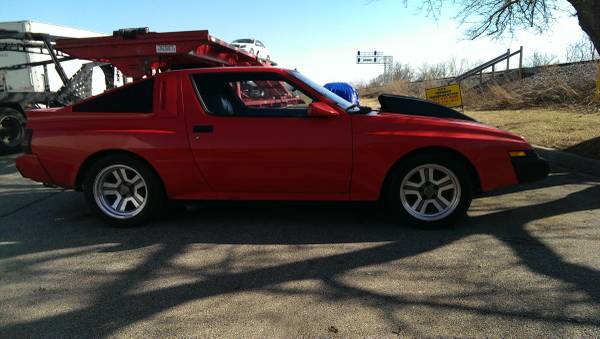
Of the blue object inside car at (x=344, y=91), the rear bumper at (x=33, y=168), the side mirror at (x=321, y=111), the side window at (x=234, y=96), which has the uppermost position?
the blue object inside car at (x=344, y=91)

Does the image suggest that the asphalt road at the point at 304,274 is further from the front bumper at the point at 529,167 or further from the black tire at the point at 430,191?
the front bumper at the point at 529,167

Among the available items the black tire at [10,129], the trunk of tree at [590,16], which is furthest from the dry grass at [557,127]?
the black tire at [10,129]

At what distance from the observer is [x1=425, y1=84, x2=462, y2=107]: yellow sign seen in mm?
12055

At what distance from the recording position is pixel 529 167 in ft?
15.0

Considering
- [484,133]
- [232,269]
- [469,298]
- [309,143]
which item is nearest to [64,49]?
[309,143]

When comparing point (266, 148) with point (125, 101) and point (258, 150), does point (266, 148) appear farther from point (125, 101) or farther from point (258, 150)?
point (125, 101)

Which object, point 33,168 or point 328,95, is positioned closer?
point 328,95

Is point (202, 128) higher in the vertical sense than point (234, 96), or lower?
lower

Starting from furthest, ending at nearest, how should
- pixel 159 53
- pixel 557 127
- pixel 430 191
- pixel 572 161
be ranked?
pixel 557 127 → pixel 572 161 → pixel 159 53 → pixel 430 191

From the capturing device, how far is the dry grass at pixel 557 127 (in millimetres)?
8248

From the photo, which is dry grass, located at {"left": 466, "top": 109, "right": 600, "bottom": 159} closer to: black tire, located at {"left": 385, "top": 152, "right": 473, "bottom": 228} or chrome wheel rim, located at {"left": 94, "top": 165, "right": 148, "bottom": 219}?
black tire, located at {"left": 385, "top": 152, "right": 473, "bottom": 228}

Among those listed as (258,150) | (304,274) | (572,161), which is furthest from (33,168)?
(572,161)

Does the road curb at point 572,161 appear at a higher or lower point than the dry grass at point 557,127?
lower

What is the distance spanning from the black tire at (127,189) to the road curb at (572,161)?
6.04 metres
